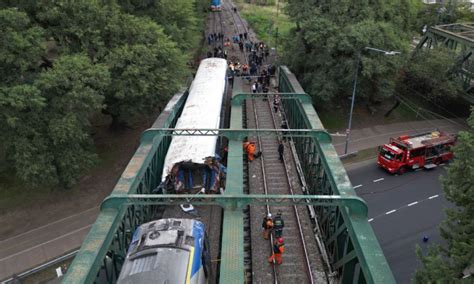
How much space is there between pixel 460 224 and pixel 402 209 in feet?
50.4

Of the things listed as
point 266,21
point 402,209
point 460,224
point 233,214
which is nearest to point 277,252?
point 233,214

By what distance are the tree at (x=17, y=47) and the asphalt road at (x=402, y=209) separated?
2460 centimetres

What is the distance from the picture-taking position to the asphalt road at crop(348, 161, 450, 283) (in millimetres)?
22520

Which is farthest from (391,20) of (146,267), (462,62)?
(146,267)

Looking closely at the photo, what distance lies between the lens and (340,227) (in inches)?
550

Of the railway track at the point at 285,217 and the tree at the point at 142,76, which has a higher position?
the tree at the point at 142,76

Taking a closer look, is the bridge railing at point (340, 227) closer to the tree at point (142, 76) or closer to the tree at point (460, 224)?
the tree at point (460, 224)

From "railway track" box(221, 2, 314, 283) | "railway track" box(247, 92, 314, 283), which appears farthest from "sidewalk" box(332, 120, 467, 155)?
"railway track" box(221, 2, 314, 283)

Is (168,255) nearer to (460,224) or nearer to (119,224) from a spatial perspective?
(119,224)

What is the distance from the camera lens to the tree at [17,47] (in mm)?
22688

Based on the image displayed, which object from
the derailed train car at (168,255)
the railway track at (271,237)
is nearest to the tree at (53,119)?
the railway track at (271,237)

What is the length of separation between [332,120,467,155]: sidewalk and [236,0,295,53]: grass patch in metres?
21.2

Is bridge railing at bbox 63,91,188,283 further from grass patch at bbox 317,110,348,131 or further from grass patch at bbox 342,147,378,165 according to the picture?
grass patch at bbox 317,110,348,131

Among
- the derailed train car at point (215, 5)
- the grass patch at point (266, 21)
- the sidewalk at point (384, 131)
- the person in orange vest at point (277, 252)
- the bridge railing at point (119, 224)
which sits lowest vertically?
the sidewalk at point (384, 131)
